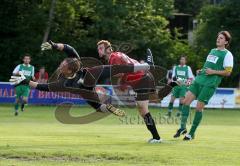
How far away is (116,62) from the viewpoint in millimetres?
13391

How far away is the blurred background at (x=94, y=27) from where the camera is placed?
39.7m

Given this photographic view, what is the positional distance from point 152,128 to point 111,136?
190 centimetres

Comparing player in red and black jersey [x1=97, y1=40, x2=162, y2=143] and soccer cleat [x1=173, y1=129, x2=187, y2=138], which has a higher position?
player in red and black jersey [x1=97, y1=40, x2=162, y2=143]

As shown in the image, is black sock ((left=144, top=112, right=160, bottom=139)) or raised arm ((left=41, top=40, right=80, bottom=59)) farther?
raised arm ((left=41, top=40, right=80, bottom=59))

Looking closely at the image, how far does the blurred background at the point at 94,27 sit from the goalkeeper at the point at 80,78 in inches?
884

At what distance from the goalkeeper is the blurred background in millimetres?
22449

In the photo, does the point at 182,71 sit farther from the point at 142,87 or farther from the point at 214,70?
the point at 142,87

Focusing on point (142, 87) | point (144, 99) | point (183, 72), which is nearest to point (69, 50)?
point (142, 87)

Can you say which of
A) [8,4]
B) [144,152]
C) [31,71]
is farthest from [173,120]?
[8,4]

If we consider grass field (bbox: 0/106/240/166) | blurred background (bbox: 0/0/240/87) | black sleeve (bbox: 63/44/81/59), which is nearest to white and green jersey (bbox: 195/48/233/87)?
grass field (bbox: 0/106/240/166)

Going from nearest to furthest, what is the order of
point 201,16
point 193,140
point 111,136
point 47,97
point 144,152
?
1. point 144,152
2. point 193,140
3. point 111,136
4. point 47,97
5. point 201,16

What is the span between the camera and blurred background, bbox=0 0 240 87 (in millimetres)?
39656

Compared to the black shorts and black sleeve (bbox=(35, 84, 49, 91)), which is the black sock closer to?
the black shorts

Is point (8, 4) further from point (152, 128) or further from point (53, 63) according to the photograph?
point (152, 128)
